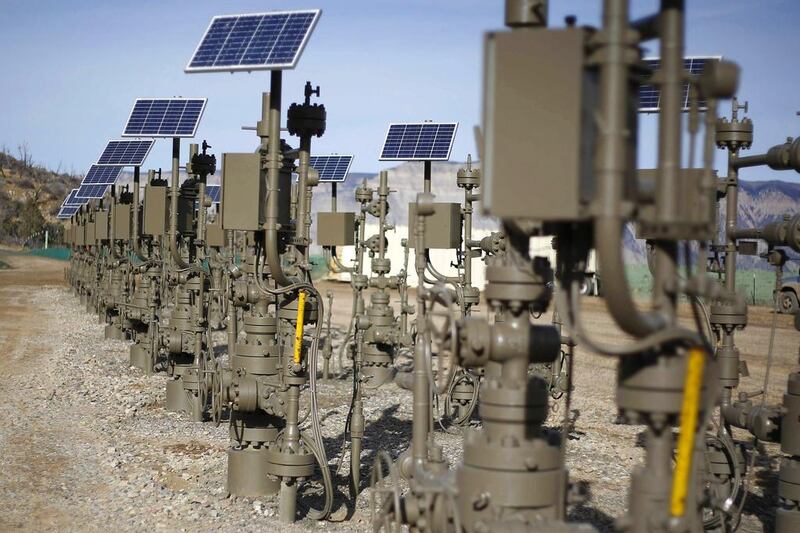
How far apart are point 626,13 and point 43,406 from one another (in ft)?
39.7

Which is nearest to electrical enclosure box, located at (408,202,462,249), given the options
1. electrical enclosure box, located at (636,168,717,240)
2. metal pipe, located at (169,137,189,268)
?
metal pipe, located at (169,137,189,268)

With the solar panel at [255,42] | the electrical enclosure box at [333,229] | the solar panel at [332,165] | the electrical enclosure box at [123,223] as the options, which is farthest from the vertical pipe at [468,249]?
the electrical enclosure box at [123,223]

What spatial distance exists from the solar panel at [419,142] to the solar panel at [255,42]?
5.55m

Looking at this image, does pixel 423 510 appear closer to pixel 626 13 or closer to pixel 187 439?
pixel 626 13

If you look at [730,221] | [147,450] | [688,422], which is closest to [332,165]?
[147,450]

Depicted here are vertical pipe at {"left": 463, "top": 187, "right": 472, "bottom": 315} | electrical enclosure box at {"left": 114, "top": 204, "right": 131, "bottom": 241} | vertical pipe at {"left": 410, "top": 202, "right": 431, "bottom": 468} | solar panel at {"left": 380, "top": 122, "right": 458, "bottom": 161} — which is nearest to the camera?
vertical pipe at {"left": 410, "top": 202, "right": 431, "bottom": 468}

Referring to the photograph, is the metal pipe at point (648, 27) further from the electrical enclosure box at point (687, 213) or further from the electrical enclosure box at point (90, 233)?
the electrical enclosure box at point (90, 233)

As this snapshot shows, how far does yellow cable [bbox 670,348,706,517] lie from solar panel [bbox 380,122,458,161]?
10.8 metres

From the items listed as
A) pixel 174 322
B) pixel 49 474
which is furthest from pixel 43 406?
pixel 49 474

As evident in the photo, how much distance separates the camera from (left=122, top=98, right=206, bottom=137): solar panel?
1512 cm

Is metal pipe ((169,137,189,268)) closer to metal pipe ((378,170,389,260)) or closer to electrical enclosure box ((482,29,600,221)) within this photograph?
metal pipe ((378,170,389,260))

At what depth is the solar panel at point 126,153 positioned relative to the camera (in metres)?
19.5

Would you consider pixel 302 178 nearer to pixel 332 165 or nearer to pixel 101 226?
pixel 332 165

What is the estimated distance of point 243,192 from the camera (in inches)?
352
